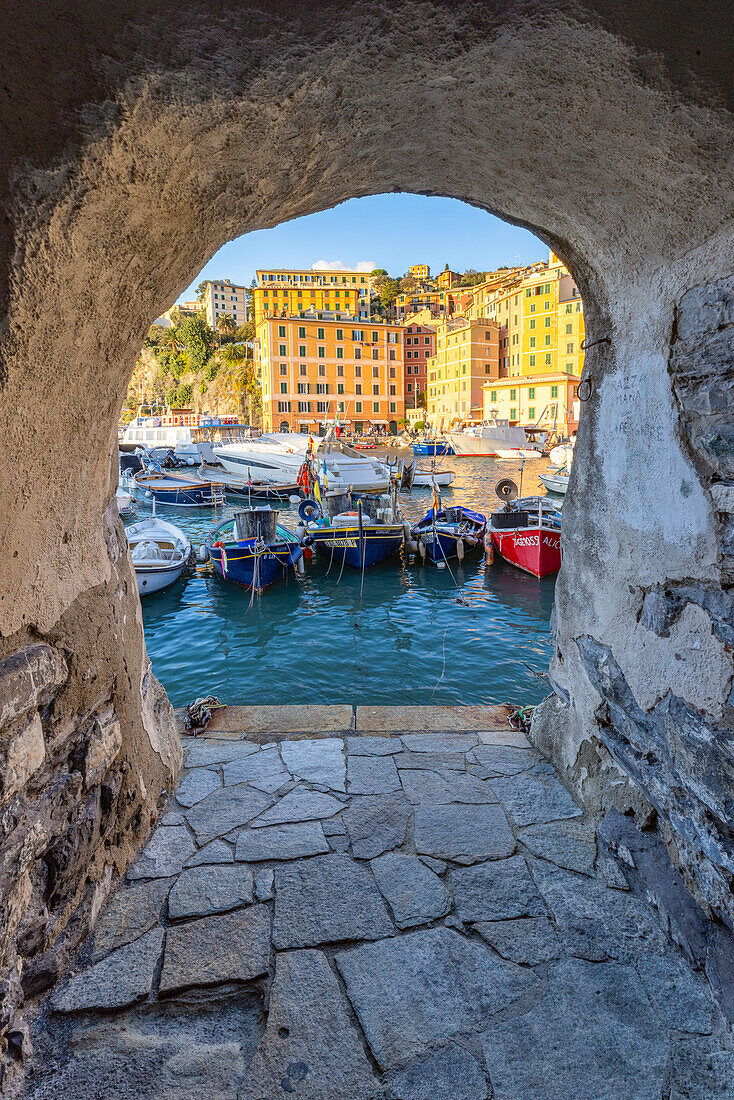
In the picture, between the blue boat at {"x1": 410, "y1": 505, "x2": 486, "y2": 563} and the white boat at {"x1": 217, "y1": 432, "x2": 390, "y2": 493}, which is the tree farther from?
the blue boat at {"x1": 410, "y1": 505, "x2": 486, "y2": 563}

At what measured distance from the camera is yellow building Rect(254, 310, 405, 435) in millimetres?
50312

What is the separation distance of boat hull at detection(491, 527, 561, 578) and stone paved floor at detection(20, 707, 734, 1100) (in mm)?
10763

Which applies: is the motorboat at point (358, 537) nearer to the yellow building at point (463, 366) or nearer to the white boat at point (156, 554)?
the white boat at point (156, 554)

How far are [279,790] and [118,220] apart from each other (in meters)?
2.96

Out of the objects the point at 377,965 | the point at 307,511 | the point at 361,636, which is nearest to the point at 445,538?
the point at 307,511

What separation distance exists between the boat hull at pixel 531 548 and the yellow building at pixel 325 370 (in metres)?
36.8

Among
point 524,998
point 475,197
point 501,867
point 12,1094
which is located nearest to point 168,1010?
point 12,1094

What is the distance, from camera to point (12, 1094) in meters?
1.78

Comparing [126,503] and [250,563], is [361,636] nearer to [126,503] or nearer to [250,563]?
[250,563]

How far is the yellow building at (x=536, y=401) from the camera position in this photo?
4447cm

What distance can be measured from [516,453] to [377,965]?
41.8 m

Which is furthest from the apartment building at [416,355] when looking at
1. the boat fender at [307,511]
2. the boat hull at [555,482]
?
the boat fender at [307,511]

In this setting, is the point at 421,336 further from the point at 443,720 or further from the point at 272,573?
the point at 443,720

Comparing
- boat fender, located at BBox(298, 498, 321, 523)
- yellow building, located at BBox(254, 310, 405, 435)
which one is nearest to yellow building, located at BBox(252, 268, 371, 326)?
yellow building, located at BBox(254, 310, 405, 435)
